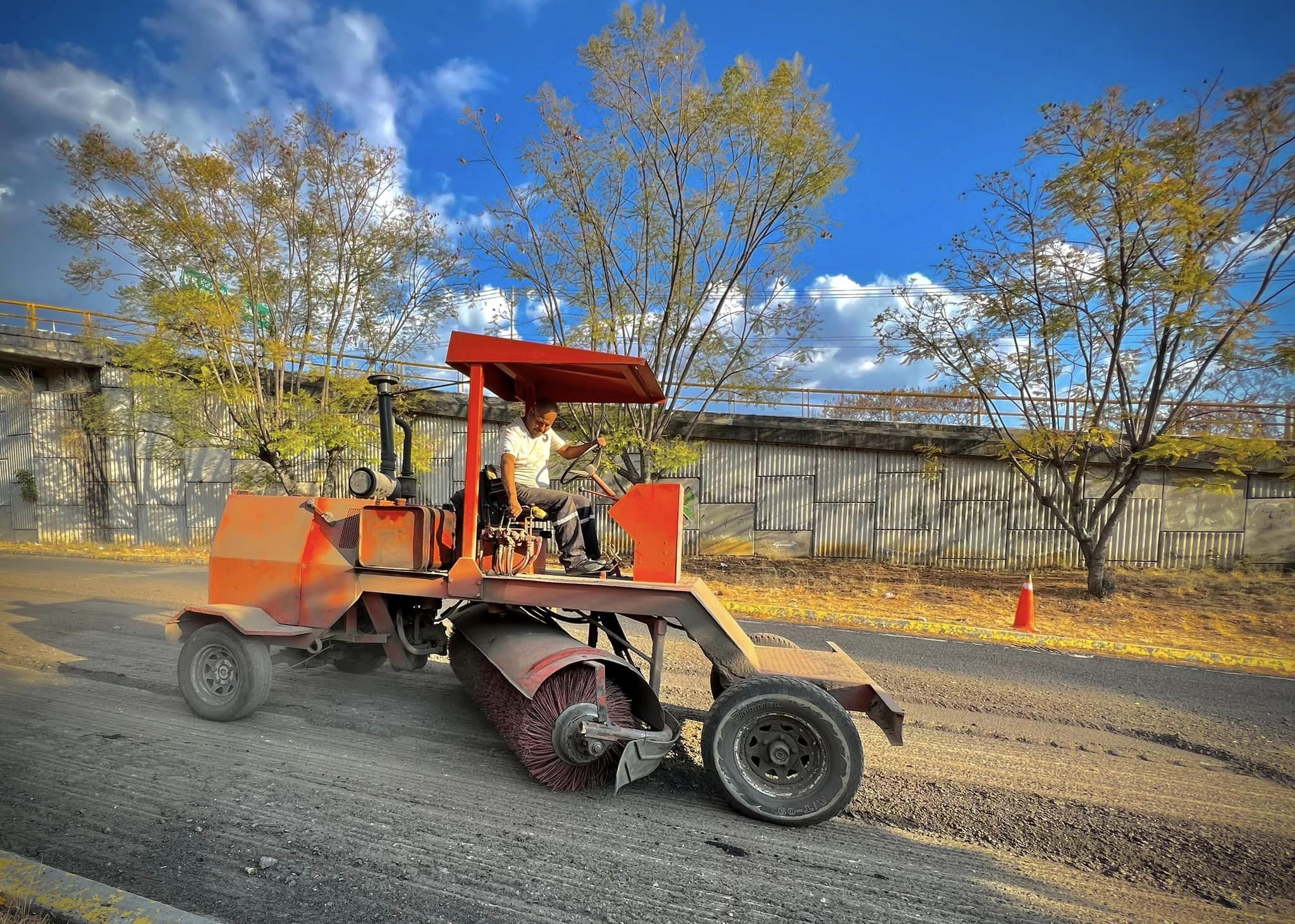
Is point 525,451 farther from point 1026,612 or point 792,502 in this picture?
point 792,502

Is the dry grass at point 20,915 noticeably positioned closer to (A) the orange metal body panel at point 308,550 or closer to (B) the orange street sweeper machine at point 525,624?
(B) the orange street sweeper machine at point 525,624

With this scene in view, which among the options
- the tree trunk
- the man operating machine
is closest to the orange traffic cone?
the tree trunk

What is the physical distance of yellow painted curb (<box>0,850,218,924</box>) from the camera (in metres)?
2.20

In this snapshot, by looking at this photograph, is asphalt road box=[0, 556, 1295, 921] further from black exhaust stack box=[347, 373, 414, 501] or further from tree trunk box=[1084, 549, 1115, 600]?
tree trunk box=[1084, 549, 1115, 600]

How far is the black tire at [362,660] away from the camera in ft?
15.7

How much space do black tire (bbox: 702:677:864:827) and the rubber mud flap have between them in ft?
0.69

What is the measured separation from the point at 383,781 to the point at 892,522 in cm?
1253

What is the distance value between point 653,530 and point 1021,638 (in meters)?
6.99

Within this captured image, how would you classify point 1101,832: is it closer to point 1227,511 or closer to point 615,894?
point 615,894

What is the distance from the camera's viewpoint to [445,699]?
475cm

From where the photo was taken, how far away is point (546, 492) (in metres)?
3.92

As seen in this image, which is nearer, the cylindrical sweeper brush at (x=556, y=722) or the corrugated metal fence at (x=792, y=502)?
the cylindrical sweeper brush at (x=556, y=722)

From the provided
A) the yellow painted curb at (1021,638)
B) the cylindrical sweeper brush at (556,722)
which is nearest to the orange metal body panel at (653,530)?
the cylindrical sweeper brush at (556,722)

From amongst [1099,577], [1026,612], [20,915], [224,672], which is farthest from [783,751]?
[1099,577]
